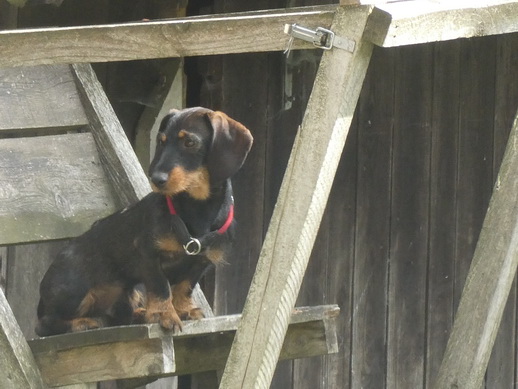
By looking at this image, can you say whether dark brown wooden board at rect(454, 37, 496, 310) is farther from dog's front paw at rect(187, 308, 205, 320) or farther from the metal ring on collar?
the metal ring on collar

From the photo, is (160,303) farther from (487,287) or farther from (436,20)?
(436,20)

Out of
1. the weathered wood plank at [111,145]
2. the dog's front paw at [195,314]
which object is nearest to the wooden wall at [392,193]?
the weathered wood plank at [111,145]

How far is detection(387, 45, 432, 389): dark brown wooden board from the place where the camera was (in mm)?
6688

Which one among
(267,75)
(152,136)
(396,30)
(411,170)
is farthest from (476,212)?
(396,30)

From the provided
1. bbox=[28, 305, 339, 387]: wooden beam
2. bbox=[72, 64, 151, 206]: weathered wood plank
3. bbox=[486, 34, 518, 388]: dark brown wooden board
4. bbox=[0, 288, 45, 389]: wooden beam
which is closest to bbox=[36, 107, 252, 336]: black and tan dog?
bbox=[28, 305, 339, 387]: wooden beam

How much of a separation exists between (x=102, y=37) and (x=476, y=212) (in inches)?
113

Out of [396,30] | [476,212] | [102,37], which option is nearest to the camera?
[396,30]

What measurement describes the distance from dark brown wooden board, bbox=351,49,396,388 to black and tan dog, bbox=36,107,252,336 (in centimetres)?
147

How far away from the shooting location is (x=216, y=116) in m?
5.29

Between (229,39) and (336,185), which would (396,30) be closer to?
(229,39)

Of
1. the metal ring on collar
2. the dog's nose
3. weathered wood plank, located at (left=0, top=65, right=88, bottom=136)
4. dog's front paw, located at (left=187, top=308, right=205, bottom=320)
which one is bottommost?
dog's front paw, located at (left=187, top=308, right=205, bottom=320)

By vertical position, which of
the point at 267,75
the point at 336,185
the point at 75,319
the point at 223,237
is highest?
the point at 267,75

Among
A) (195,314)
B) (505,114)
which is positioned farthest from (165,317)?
(505,114)

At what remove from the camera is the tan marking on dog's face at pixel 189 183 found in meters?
5.07
